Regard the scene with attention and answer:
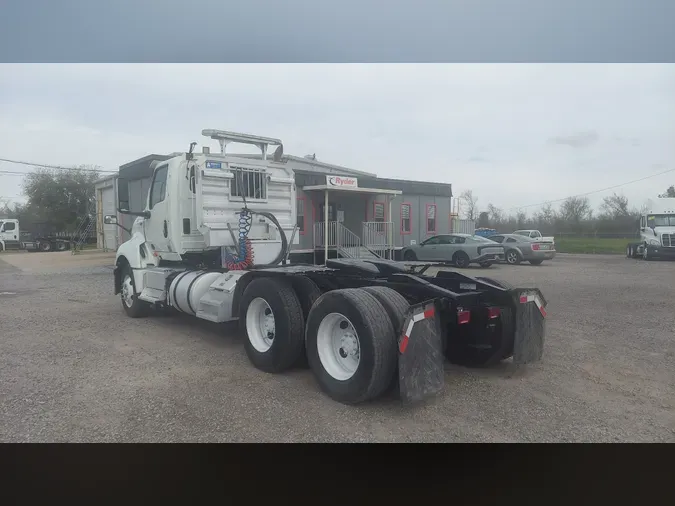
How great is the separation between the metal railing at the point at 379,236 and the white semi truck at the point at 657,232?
10297 mm

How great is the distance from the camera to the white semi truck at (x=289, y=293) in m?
4.19

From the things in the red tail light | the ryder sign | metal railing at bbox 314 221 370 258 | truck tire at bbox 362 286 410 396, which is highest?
the ryder sign

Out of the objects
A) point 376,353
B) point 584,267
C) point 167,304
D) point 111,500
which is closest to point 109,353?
point 167,304

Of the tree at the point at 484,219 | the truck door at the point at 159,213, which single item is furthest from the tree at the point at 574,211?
the truck door at the point at 159,213

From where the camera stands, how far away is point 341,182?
17047 millimetres

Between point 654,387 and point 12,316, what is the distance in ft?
32.8

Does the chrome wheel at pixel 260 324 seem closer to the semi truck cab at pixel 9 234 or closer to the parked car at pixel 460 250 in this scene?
the parked car at pixel 460 250

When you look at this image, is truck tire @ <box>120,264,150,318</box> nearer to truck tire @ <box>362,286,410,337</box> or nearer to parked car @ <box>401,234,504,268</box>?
truck tire @ <box>362,286,410,337</box>

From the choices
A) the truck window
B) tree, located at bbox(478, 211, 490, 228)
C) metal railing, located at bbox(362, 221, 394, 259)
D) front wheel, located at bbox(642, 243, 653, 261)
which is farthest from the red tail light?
front wheel, located at bbox(642, 243, 653, 261)

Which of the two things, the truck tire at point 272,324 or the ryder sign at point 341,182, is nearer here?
the truck tire at point 272,324

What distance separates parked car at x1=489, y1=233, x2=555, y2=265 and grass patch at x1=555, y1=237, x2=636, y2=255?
48 cm

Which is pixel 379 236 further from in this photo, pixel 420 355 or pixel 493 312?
pixel 420 355

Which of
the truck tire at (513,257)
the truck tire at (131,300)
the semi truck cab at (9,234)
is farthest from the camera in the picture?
the semi truck cab at (9,234)

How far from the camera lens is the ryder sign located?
16.6m
